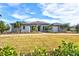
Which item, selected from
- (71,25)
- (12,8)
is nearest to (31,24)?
(12,8)

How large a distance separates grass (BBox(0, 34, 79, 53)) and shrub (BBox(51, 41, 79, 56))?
0.04 m

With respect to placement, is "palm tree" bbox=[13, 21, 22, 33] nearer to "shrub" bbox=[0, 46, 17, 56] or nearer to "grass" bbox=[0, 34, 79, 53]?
"grass" bbox=[0, 34, 79, 53]

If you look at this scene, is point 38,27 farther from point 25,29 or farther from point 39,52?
point 39,52

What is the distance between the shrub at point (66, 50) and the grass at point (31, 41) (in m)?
0.04

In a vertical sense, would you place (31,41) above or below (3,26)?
below

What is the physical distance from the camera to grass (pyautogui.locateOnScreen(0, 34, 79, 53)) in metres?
1.88

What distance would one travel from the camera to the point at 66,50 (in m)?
1.87

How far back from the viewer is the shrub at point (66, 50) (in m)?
1.87

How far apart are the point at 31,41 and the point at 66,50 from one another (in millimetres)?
353

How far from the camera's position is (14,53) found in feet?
6.18

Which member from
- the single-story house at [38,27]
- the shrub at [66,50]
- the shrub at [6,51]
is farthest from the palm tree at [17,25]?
the shrub at [66,50]

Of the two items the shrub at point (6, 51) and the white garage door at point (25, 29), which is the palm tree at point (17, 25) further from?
the shrub at point (6, 51)

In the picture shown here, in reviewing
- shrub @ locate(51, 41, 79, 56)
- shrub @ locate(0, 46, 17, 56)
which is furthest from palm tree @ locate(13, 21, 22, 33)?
shrub @ locate(51, 41, 79, 56)

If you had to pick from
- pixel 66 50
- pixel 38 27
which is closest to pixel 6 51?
pixel 38 27
